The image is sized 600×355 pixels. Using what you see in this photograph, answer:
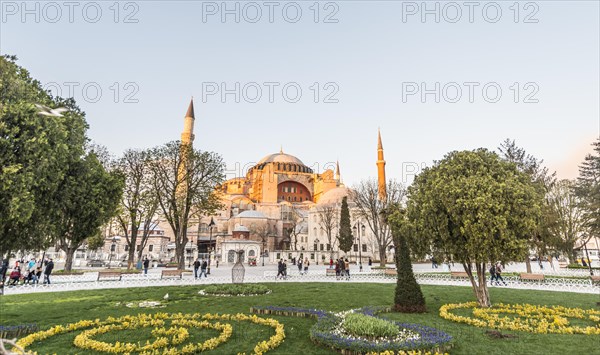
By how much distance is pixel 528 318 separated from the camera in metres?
9.21

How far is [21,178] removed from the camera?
7.30 meters

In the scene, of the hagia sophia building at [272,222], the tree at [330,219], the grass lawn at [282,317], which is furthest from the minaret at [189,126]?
the grass lawn at [282,317]

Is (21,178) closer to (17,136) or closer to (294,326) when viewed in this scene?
(17,136)

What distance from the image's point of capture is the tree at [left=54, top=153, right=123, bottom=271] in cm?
973

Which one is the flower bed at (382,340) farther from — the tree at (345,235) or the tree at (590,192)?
the tree at (345,235)

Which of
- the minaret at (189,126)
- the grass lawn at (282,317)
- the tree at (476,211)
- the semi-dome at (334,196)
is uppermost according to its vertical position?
the minaret at (189,126)

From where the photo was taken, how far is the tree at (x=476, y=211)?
964cm

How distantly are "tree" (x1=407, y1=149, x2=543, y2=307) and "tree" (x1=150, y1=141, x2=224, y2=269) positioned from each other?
1853 cm

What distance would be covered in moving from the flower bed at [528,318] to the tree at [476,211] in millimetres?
819

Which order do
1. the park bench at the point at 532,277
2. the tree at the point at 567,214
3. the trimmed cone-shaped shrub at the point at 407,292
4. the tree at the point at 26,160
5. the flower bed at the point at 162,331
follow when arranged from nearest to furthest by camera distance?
the flower bed at the point at 162,331, the tree at the point at 26,160, the trimmed cone-shaped shrub at the point at 407,292, the park bench at the point at 532,277, the tree at the point at 567,214

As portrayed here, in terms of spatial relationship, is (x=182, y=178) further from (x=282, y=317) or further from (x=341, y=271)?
(x=282, y=317)

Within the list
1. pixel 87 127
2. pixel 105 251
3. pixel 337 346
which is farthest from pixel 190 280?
pixel 105 251

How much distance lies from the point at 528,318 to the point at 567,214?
2884 centimetres

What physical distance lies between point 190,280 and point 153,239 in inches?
1445
